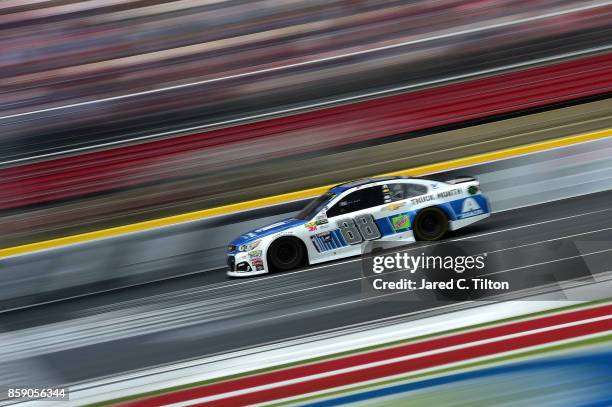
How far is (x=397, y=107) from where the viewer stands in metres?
15.9

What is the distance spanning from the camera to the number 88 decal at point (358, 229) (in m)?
10.3

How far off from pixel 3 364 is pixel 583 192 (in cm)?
882

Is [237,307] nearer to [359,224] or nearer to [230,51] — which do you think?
[359,224]

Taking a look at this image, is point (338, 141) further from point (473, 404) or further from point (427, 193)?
point (473, 404)

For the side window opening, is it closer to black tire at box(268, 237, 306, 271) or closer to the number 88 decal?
the number 88 decal

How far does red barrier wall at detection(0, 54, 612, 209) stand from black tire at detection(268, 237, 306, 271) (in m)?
5.39

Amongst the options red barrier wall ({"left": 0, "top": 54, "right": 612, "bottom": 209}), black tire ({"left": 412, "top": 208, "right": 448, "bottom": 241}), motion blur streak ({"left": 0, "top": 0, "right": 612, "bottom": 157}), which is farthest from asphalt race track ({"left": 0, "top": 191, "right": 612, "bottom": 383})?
motion blur streak ({"left": 0, "top": 0, "right": 612, "bottom": 157})

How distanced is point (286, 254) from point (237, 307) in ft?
5.97

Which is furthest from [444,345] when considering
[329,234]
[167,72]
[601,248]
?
[167,72]

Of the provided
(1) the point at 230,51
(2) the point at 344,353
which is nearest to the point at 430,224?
(2) the point at 344,353

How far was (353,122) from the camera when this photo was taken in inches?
617

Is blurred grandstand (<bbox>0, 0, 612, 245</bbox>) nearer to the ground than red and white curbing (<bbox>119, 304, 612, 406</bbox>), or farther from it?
farther from it

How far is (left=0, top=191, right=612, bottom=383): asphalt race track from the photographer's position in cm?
701

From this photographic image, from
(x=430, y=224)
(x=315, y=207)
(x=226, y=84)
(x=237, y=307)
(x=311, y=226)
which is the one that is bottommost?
(x=237, y=307)
